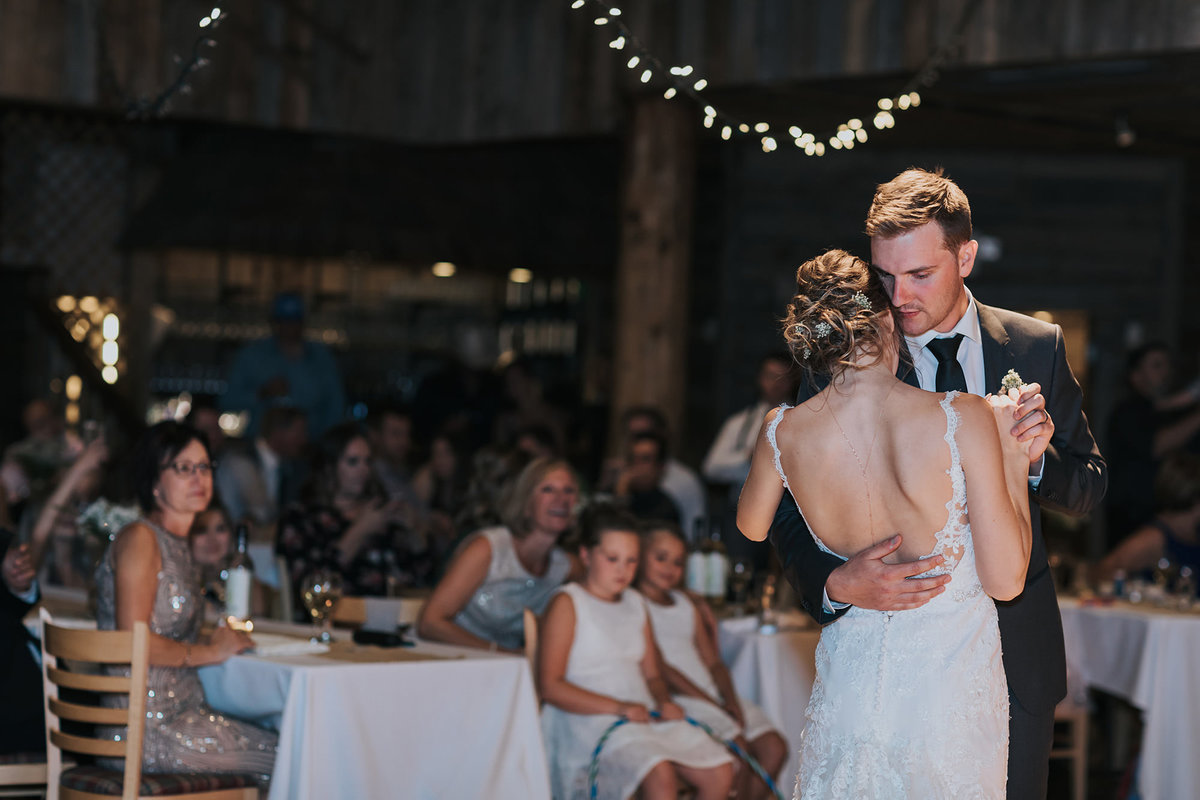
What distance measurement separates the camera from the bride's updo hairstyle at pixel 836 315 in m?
2.61

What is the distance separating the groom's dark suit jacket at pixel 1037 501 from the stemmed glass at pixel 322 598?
1975mm

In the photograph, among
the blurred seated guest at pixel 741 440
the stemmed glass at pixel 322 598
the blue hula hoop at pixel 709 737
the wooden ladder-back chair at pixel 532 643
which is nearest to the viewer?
the blue hula hoop at pixel 709 737

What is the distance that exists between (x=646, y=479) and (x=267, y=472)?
2227 millimetres

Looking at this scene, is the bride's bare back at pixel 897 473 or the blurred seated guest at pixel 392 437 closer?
the bride's bare back at pixel 897 473

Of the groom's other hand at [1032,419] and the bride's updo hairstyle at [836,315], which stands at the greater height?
the bride's updo hairstyle at [836,315]

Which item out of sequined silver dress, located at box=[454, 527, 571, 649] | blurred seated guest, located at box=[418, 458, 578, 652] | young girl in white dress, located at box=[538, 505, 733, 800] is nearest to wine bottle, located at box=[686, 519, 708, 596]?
blurred seated guest, located at box=[418, 458, 578, 652]

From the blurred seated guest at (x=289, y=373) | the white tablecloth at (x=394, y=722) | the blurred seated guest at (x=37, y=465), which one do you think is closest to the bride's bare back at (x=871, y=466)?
the white tablecloth at (x=394, y=722)

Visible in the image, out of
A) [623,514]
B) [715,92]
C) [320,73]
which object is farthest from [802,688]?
[320,73]

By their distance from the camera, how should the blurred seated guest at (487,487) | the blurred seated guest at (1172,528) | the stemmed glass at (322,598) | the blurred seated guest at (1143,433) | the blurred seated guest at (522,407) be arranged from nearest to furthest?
the stemmed glass at (322,598), the blurred seated guest at (487,487), the blurred seated guest at (1172,528), the blurred seated guest at (1143,433), the blurred seated guest at (522,407)

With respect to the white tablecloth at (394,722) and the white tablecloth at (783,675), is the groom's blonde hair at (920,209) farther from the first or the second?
the white tablecloth at (783,675)

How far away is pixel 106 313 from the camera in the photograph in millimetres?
10719

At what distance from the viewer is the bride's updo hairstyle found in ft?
8.56

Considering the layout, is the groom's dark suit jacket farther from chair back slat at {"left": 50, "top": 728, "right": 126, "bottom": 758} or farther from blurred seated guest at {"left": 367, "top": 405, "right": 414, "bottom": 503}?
blurred seated guest at {"left": 367, "top": 405, "right": 414, "bottom": 503}

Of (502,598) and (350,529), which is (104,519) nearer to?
(350,529)
